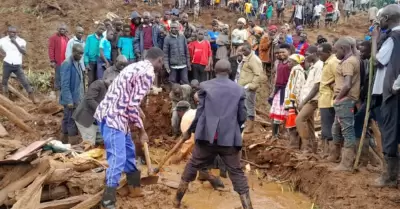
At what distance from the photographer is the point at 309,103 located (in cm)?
739

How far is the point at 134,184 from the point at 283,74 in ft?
13.3

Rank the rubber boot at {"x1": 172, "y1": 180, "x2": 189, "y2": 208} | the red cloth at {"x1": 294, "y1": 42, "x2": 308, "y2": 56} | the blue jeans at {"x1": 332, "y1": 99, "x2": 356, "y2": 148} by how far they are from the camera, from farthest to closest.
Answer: the red cloth at {"x1": 294, "y1": 42, "x2": 308, "y2": 56} < the blue jeans at {"x1": 332, "y1": 99, "x2": 356, "y2": 148} < the rubber boot at {"x1": 172, "y1": 180, "x2": 189, "y2": 208}

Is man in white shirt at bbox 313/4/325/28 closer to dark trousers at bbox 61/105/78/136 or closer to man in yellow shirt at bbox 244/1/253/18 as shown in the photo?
man in yellow shirt at bbox 244/1/253/18

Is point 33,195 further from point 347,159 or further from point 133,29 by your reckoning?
point 133,29

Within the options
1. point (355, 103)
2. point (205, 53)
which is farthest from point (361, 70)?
point (205, 53)

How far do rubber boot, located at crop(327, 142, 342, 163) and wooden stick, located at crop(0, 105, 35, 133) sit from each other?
6.00m

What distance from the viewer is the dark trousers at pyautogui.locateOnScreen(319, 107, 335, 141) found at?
6.91 m

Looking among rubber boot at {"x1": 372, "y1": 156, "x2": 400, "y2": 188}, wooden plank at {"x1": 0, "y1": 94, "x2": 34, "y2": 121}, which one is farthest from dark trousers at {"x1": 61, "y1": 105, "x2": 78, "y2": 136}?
rubber boot at {"x1": 372, "y1": 156, "x2": 400, "y2": 188}

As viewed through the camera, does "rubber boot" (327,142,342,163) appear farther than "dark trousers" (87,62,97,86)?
No

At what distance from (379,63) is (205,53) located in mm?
6134

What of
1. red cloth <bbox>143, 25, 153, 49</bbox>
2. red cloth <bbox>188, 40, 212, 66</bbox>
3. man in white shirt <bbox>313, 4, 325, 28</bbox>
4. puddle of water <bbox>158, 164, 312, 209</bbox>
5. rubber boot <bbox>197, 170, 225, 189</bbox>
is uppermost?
man in white shirt <bbox>313, 4, 325, 28</bbox>

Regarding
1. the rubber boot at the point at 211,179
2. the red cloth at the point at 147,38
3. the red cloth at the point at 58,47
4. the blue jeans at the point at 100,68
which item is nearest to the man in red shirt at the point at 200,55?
the red cloth at the point at 147,38

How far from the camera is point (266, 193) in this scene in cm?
698

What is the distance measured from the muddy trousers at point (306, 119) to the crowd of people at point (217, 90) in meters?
0.02
